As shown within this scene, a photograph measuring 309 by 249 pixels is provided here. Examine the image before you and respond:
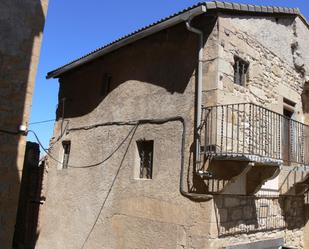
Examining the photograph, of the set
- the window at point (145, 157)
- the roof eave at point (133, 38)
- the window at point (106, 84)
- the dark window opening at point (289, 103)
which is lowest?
the window at point (145, 157)

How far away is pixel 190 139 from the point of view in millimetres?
7395

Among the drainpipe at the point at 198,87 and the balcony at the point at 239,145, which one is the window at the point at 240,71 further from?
the drainpipe at the point at 198,87

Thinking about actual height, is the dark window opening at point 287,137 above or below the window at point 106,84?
below

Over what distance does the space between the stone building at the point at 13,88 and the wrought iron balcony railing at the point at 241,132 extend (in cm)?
324

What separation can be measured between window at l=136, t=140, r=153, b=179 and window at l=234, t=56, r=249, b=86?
229cm

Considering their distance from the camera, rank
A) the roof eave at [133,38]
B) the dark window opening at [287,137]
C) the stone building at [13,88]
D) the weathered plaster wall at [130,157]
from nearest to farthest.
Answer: the stone building at [13,88]
the roof eave at [133,38]
the weathered plaster wall at [130,157]
the dark window opening at [287,137]

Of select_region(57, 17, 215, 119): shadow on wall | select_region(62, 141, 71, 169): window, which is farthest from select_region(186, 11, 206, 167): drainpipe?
select_region(62, 141, 71, 169): window

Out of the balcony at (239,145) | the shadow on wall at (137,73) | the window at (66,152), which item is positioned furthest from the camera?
the window at (66,152)

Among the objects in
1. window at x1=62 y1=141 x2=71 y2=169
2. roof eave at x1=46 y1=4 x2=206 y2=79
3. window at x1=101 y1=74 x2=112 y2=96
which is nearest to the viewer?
roof eave at x1=46 y1=4 x2=206 y2=79

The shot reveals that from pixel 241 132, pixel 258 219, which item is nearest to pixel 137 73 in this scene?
pixel 241 132

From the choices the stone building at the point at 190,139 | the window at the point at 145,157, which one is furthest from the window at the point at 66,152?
the window at the point at 145,157

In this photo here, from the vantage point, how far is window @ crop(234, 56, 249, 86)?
7980 mm

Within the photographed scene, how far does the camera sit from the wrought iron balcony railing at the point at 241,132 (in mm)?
6977

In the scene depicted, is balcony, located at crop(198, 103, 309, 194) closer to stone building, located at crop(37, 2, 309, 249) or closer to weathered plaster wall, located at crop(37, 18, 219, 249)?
stone building, located at crop(37, 2, 309, 249)
